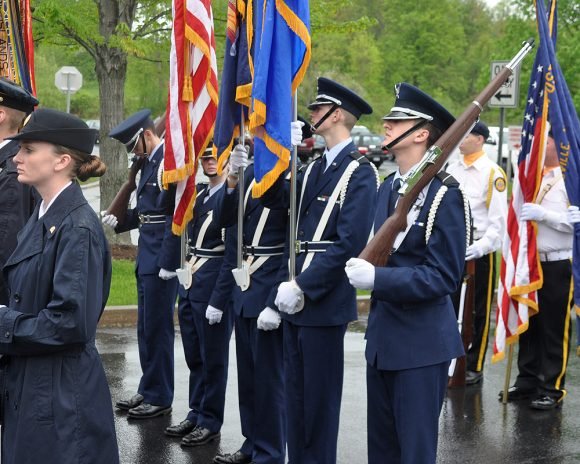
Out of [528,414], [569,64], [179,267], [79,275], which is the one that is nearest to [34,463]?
[79,275]

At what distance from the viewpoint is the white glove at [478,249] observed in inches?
316

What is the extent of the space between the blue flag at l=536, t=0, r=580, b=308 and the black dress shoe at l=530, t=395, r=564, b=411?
181cm

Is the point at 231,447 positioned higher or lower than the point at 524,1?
lower

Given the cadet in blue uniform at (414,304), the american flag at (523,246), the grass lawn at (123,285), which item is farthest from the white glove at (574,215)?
the grass lawn at (123,285)

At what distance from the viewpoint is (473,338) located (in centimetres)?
857

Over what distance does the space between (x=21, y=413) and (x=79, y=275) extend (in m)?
0.58

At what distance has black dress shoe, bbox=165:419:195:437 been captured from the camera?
6789mm

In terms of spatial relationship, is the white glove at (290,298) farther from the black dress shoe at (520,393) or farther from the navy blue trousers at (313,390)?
the black dress shoe at (520,393)

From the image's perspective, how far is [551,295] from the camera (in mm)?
7785

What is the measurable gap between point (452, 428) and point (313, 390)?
2.02m

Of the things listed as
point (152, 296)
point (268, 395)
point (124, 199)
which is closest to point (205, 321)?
point (152, 296)

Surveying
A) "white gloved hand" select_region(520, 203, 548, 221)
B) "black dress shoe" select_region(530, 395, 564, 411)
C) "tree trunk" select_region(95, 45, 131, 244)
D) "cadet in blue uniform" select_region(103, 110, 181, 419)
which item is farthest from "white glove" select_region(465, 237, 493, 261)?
"tree trunk" select_region(95, 45, 131, 244)

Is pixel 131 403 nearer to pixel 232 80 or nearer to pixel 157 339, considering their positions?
pixel 157 339

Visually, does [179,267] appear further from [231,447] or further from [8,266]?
[8,266]
